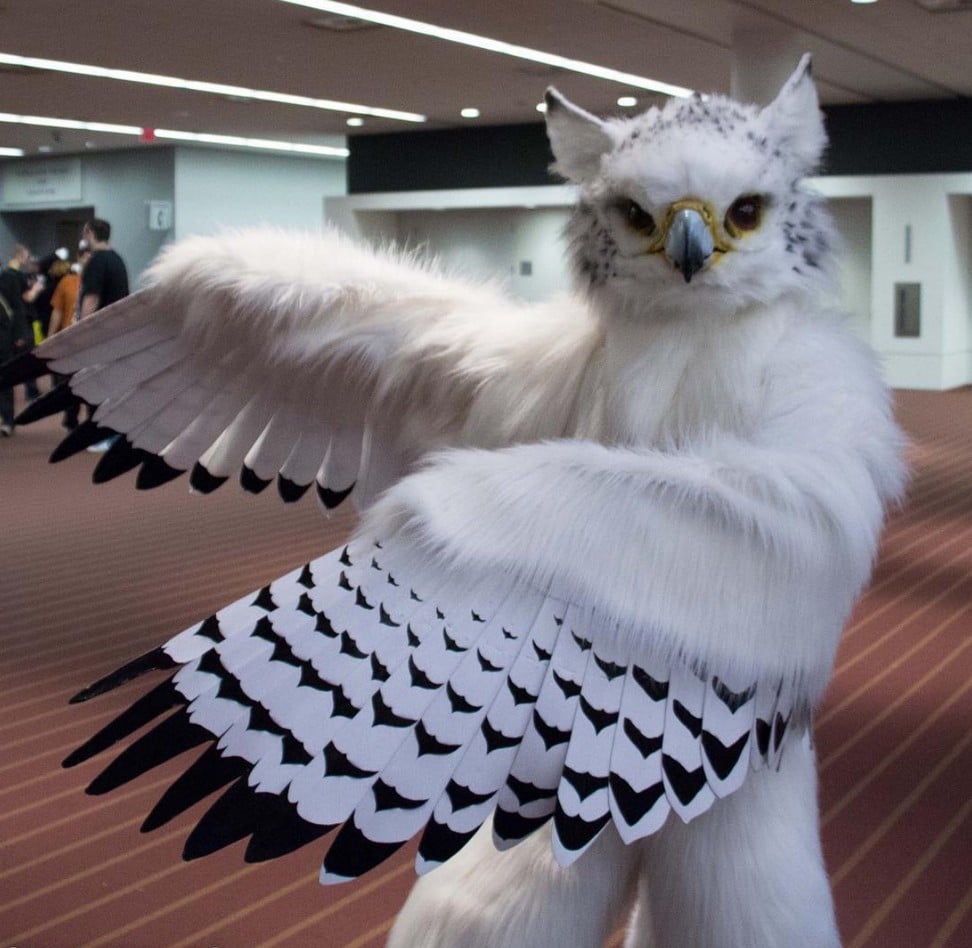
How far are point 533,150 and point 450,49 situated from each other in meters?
4.73

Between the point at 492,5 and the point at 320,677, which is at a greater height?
the point at 492,5

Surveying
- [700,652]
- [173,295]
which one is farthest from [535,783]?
[173,295]

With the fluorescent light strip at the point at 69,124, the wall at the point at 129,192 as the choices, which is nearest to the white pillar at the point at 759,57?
the fluorescent light strip at the point at 69,124

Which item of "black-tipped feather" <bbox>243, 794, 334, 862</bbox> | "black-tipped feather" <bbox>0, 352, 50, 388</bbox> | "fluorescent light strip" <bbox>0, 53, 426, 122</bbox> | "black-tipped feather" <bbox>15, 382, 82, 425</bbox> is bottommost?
"black-tipped feather" <bbox>243, 794, 334, 862</bbox>

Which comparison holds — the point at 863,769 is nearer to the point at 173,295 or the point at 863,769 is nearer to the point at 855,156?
the point at 173,295

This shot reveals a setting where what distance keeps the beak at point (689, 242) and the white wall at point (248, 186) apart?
1563cm

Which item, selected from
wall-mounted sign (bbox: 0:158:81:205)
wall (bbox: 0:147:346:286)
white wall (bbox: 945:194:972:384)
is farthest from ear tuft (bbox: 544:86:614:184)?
wall-mounted sign (bbox: 0:158:81:205)

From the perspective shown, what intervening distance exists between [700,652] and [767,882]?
1.19ft

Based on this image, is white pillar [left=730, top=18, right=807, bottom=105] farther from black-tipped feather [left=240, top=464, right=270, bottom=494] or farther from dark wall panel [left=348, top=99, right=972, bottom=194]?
black-tipped feather [left=240, top=464, right=270, bottom=494]

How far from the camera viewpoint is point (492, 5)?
8125 millimetres

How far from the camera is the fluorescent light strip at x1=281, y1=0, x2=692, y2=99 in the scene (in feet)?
26.9

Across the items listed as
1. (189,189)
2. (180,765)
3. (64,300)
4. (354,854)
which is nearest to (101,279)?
(64,300)

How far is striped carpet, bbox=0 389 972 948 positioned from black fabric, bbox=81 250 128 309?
126 centimetres

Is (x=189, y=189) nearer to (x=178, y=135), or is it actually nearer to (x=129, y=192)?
(x=129, y=192)
